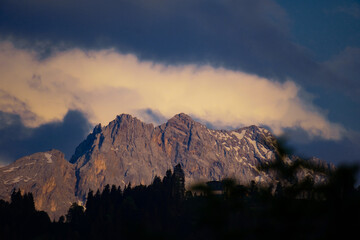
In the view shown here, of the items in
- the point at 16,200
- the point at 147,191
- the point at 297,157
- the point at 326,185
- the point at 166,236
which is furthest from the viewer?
the point at 147,191

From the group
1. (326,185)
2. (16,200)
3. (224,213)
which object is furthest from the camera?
(16,200)

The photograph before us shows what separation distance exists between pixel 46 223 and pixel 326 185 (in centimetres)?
13882

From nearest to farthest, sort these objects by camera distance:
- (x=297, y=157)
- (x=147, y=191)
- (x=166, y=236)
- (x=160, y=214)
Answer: (x=166, y=236) → (x=297, y=157) → (x=160, y=214) → (x=147, y=191)

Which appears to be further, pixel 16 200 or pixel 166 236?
pixel 16 200

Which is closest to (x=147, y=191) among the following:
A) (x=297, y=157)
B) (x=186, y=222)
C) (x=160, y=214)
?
(x=160, y=214)

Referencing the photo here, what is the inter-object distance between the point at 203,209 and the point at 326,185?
9.11 m

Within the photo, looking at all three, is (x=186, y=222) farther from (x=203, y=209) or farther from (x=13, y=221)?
(x=203, y=209)

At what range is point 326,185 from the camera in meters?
29.8

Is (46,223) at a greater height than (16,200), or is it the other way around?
(16,200)

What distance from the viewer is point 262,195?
3064 centimetres

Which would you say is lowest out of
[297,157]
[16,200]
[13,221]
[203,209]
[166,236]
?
[166,236]

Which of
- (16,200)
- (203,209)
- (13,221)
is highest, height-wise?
(16,200)

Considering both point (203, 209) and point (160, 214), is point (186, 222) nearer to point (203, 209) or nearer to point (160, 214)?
point (160, 214)

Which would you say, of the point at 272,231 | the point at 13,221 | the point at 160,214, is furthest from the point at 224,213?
the point at 13,221
